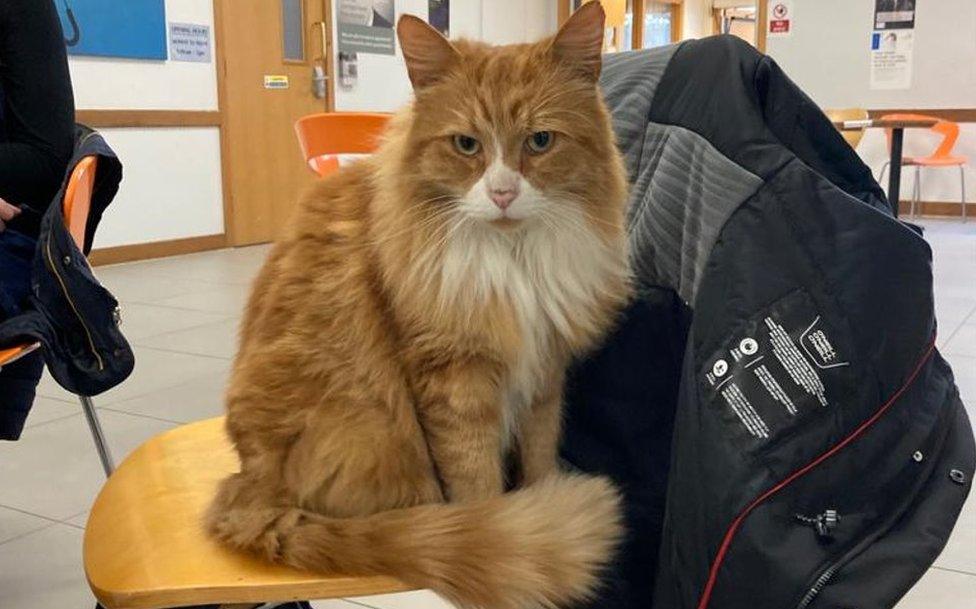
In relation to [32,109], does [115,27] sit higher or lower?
Answer: higher

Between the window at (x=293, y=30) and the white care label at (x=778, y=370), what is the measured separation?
5.81 m

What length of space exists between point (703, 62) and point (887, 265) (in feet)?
0.98

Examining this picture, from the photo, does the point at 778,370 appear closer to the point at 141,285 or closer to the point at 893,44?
the point at 141,285

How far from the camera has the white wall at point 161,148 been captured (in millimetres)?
4973

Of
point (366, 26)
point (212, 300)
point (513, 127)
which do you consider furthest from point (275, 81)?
point (513, 127)

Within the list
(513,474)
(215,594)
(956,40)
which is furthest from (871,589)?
(956,40)

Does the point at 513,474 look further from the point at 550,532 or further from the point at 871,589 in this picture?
the point at 871,589

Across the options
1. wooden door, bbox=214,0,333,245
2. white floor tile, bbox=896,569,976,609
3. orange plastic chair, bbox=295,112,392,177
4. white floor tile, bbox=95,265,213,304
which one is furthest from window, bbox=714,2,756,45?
white floor tile, bbox=896,569,976,609

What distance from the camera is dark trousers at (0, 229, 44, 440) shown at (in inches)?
58.5

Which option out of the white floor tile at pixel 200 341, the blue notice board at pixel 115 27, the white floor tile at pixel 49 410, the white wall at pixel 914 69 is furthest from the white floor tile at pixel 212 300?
the white wall at pixel 914 69

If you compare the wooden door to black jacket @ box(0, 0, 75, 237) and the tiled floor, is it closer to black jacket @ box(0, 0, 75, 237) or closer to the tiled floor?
the tiled floor

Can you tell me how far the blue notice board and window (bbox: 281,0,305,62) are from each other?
3.43 feet

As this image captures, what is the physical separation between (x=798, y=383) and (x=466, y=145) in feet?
1.34

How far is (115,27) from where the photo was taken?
4.89m
